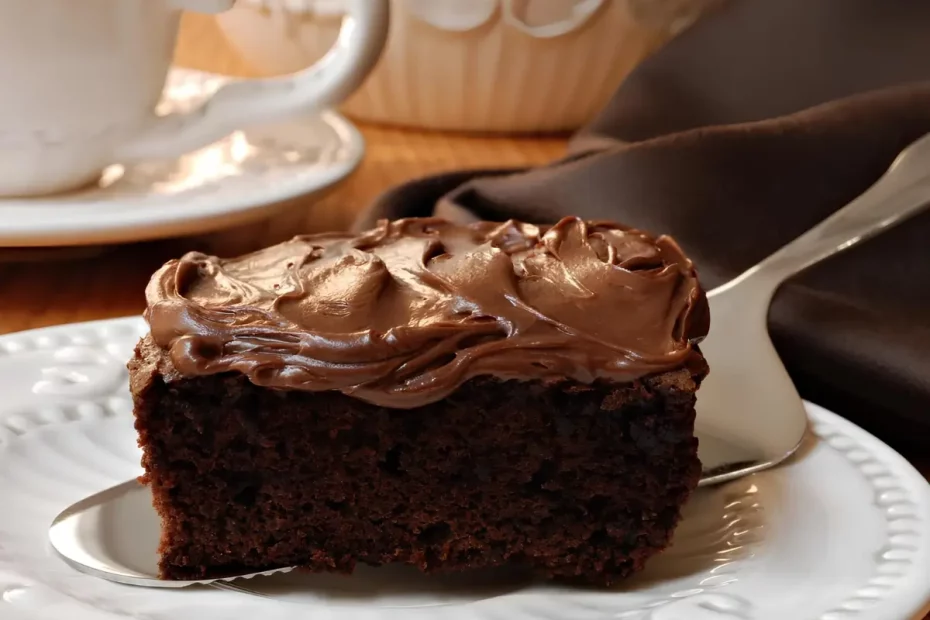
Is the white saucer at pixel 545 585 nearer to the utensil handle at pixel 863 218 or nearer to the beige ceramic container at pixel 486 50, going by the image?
the utensil handle at pixel 863 218

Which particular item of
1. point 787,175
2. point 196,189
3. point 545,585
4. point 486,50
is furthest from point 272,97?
point 545,585

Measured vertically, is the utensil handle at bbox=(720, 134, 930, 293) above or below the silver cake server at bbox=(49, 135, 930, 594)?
above

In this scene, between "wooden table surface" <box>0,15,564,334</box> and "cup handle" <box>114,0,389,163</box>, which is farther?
"cup handle" <box>114,0,389,163</box>

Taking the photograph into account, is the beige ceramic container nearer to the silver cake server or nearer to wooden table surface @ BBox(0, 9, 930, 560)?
wooden table surface @ BBox(0, 9, 930, 560)

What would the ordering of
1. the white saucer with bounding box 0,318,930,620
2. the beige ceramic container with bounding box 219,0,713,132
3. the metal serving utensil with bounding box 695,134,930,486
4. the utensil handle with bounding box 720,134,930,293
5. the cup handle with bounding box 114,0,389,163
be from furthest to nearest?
the beige ceramic container with bounding box 219,0,713,132 < the cup handle with bounding box 114,0,389,163 < the utensil handle with bounding box 720,134,930,293 < the metal serving utensil with bounding box 695,134,930,486 < the white saucer with bounding box 0,318,930,620

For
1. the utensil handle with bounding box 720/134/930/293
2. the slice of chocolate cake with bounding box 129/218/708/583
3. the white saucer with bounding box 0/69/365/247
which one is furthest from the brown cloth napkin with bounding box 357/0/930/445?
the slice of chocolate cake with bounding box 129/218/708/583

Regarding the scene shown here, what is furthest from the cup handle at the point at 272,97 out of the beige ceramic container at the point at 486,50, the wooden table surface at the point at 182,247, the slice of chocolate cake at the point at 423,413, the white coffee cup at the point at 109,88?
the slice of chocolate cake at the point at 423,413


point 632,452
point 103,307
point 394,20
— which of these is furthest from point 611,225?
point 394,20

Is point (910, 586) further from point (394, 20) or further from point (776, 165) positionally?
point (394, 20)

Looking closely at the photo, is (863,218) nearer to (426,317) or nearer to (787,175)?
(787,175)
